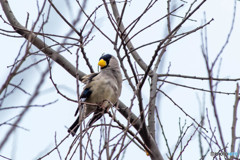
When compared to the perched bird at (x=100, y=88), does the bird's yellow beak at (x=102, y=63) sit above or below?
above

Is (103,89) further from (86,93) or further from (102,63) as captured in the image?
(102,63)

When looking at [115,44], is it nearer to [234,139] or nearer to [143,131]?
[143,131]

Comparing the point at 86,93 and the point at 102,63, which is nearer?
the point at 86,93

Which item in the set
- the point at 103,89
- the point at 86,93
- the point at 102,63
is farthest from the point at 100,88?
the point at 102,63

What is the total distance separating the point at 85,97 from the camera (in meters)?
4.35

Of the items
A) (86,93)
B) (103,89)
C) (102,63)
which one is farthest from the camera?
(102,63)

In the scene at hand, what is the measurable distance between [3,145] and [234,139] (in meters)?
1.10

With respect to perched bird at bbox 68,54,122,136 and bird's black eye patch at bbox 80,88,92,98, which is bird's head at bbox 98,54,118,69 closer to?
perched bird at bbox 68,54,122,136

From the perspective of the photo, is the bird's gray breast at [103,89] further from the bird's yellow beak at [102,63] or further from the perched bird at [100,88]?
the bird's yellow beak at [102,63]

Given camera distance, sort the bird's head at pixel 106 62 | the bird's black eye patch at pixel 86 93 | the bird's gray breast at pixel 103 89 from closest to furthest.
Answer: the bird's gray breast at pixel 103 89, the bird's black eye patch at pixel 86 93, the bird's head at pixel 106 62

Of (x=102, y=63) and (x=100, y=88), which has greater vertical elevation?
(x=102, y=63)

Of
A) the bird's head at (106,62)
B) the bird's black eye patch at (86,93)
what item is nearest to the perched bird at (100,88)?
the bird's black eye patch at (86,93)

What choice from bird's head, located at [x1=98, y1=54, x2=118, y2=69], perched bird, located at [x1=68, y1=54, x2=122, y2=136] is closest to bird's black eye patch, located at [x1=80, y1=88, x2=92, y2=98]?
perched bird, located at [x1=68, y1=54, x2=122, y2=136]

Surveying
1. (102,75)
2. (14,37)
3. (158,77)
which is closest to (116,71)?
(102,75)
